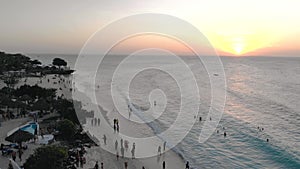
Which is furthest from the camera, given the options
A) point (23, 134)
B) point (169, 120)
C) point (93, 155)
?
point (169, 120)

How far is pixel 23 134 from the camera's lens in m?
16.7

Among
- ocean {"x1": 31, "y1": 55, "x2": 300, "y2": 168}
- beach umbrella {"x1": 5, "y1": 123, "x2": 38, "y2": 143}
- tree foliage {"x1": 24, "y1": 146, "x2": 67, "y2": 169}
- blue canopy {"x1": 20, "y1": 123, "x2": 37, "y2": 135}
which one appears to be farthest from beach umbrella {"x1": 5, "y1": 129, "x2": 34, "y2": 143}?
ocean {"x1": 31, "y1": 55, "x2": 300, "y2": 168}

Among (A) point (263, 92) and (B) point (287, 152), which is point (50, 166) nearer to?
(B) point (287, 152)

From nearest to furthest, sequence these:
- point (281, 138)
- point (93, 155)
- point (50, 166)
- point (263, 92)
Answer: point (50, 166) < point (93, 155) < point (281, 138) < point (263, 92)

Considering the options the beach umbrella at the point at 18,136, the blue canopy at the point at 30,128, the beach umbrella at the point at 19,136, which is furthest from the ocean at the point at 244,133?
the beach umbrella at the point at 18,136

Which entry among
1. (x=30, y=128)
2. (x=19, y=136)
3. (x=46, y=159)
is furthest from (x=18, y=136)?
(x=46, y=159)

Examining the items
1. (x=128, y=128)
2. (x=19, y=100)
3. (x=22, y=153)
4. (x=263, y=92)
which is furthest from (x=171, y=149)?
(x=263, y=92)

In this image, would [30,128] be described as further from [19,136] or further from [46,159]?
[46,159]

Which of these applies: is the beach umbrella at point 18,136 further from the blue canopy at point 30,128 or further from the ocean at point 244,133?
the ocean at point 244,133

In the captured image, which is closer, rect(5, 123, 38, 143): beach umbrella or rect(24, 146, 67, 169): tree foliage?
rect(24, 146, 67, 169): tree foliage

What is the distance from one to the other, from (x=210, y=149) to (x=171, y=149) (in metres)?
3.44

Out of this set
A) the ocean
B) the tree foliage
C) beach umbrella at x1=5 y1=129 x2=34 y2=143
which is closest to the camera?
the tree foliage

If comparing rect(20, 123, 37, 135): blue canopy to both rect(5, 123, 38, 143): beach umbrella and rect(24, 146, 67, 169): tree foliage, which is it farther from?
rect(24, 146, 67, 169): tree foliage

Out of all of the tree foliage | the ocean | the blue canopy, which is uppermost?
the blue canopy
